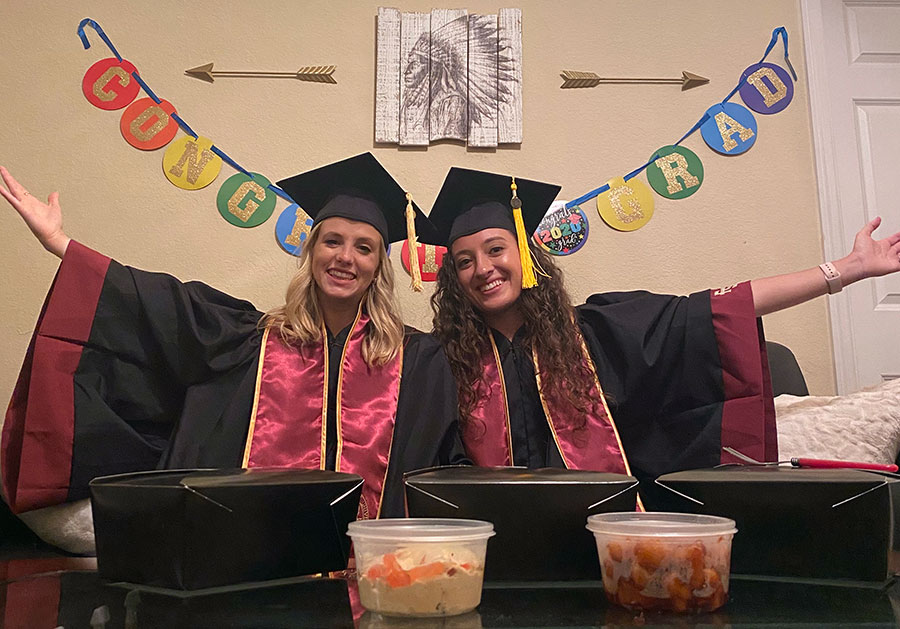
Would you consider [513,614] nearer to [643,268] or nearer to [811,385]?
[643,268]

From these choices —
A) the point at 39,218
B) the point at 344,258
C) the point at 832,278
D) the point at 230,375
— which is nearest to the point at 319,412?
the point at 230,375

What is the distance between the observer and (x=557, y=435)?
223cm

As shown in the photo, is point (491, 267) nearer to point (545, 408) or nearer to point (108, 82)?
point (545, 408)

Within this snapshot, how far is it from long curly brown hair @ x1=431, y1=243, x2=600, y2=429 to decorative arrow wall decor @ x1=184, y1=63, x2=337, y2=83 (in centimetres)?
110

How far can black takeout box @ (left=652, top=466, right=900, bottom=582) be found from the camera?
0.99 m

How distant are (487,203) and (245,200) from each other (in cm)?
109

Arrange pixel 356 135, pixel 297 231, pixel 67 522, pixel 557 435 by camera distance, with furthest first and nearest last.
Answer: pixel 356 135, pixel 297 231, pixel 557 435, pixel 67 522

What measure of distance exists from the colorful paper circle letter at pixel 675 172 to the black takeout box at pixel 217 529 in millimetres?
2458

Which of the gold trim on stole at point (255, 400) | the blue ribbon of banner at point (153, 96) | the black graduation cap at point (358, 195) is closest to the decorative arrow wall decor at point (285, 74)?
the blue ribbon of banner at point (153, 96)

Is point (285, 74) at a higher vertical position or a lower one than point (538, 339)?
higher

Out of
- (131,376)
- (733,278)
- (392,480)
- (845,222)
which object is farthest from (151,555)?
(845,222)

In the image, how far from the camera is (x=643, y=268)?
314cm

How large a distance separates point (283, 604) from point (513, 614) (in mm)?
261

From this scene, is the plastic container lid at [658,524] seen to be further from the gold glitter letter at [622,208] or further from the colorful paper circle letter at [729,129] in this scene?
the colorful paper circle letter at [729,129]
